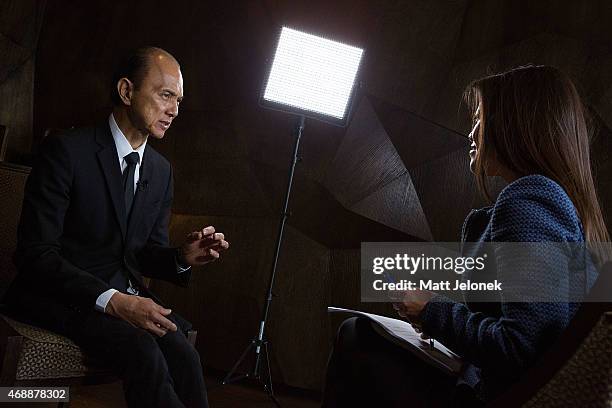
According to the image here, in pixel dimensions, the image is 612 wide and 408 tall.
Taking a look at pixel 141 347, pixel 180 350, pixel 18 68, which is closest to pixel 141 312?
pixel 141 347

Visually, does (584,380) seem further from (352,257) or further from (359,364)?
(352,257)

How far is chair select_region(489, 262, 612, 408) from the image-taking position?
81 cm

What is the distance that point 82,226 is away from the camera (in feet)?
6.01

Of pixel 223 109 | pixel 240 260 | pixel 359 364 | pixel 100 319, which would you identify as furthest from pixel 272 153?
pixel 359 364

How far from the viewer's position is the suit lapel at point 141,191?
6.30 ft

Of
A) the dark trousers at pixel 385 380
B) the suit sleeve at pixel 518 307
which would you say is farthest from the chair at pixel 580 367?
the dark trousers at pixel 385 380

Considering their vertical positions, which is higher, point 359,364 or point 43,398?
point 359,364

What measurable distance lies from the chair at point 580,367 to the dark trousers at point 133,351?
39.1 inches

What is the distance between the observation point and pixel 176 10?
3992 mm

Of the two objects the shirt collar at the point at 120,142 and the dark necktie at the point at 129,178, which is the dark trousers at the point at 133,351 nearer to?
the dark necktie at the point at 129,178

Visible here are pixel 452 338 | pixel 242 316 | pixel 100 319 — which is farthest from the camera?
pixel 242 316

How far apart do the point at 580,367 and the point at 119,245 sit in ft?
4.72

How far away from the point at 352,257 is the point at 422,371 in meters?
2.48

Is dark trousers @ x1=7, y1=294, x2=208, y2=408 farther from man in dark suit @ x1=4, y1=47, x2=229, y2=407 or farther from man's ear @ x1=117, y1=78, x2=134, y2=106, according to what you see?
man's ear @ x1=117, y1=78, x2=134, y2=106
